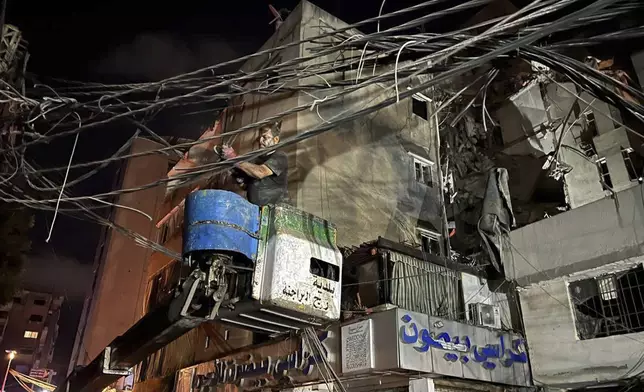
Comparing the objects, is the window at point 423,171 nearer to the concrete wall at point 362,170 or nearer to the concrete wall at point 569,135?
the concrete wall at point 362,170

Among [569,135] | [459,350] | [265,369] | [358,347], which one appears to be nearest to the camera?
[358,347]

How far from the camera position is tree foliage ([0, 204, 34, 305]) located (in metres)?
11.6

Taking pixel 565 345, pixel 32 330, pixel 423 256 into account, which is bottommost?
pixel 565 345

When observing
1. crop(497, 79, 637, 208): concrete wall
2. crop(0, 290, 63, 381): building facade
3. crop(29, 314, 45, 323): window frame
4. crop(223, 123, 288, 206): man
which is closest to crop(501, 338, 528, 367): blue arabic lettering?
crop(223, 123, 288, 206): man

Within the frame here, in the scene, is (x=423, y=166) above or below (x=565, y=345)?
above

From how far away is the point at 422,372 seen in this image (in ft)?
29.4

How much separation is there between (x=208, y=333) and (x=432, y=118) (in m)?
11.6

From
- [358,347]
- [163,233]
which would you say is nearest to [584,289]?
[358,347]

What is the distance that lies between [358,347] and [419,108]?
11279 mm

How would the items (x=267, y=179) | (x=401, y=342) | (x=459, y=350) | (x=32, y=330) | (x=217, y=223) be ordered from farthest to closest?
(x=32, y=330)
(x=459, y=350)
(x=401, y=342)
(x=267, y=179)
(x=217, y=223)

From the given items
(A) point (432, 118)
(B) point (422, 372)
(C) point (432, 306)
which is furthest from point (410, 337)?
(A) point (432, 118)

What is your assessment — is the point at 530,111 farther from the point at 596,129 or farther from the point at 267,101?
the point at 267,101

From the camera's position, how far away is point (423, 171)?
16.2 metres

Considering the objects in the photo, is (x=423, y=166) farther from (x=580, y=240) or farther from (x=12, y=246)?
(x=12, y=246)
